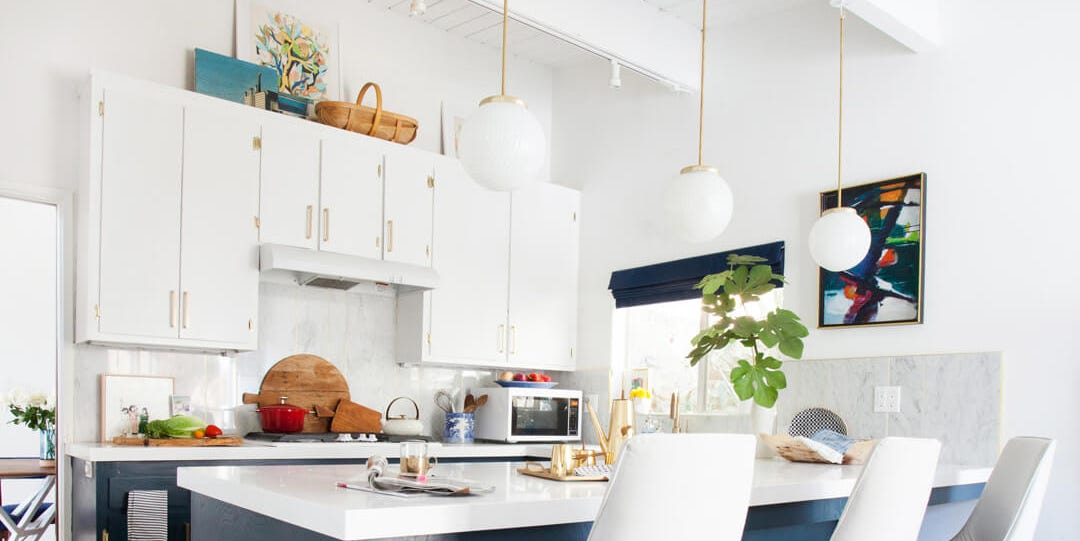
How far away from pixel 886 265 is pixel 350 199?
2405 millimetres

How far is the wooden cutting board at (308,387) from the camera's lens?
4223mm

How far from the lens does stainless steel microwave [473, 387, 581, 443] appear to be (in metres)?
4.63

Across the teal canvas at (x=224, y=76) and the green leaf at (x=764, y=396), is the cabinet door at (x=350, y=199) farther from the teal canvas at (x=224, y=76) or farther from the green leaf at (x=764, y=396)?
the green leaf at (x=764, y=396)

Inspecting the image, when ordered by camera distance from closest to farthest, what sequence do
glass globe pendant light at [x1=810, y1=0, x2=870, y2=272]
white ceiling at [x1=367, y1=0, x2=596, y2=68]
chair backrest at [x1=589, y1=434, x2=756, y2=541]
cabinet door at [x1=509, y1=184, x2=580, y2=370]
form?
1. chair backrest at [x1=589, y1=434, x2=756, y2=541]
2. glass globe pendant light at [x1=810, y1=0, x2=870, y2=272]
3. white ceiling at [x1=367, y1=0, x2=596, y2=68]
4. cabinet door at [x1=509, y1=184, x2=580, y2=370]

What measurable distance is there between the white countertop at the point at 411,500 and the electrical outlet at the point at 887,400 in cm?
127

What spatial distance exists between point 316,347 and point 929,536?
111 inches

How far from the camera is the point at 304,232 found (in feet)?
13.5

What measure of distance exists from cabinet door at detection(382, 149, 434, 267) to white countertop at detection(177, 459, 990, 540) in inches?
81.9

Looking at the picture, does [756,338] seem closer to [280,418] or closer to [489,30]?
[280,418]

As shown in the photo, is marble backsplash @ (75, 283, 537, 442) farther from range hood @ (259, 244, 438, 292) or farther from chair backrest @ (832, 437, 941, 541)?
chair backrest @ (832, 437, 941, 541)

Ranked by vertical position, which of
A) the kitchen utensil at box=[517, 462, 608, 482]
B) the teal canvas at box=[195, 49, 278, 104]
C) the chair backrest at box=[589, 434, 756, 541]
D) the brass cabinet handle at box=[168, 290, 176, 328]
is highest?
the teal canvas at box=[195, 49, 278, 104]

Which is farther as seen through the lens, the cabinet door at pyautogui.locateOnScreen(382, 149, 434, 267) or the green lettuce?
the cabinet door at pyautogui.locateOnScreen(382, 149, 434, 267)

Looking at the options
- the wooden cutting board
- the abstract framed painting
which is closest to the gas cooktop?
the wooden cutting board

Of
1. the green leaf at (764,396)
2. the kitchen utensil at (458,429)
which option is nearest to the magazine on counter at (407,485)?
the green leaf at (764,396)
